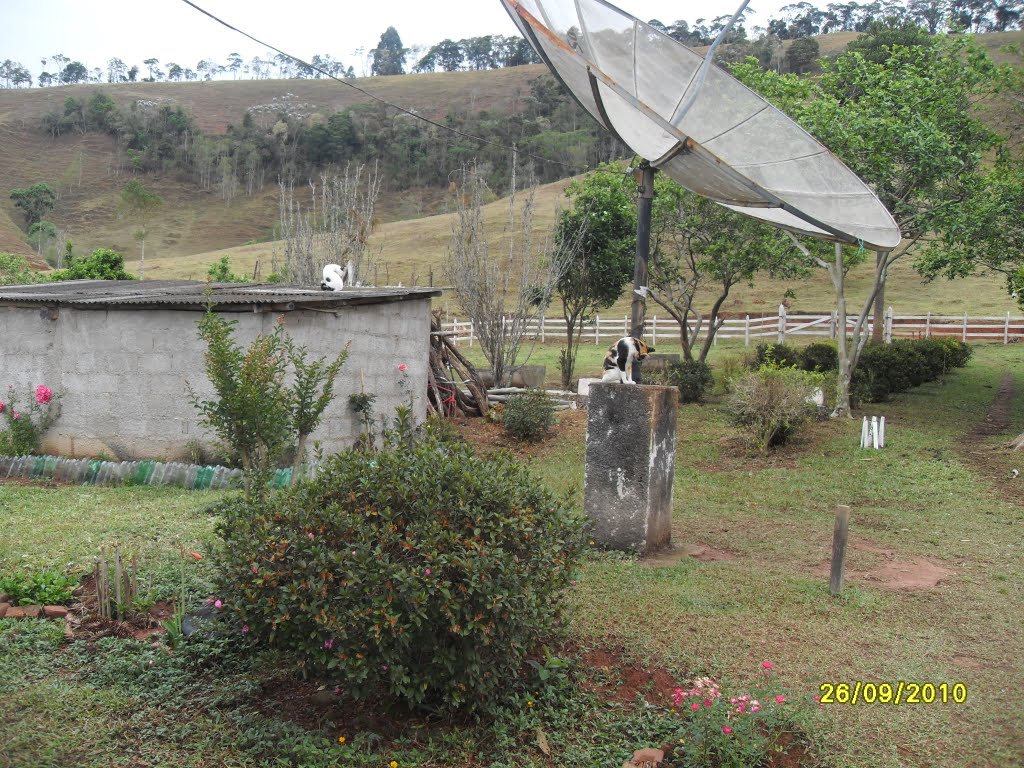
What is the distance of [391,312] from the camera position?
43.7 ft

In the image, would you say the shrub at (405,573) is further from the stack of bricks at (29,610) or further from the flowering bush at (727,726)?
the stack of bricks at (29,610)

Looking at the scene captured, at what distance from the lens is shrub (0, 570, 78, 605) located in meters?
5.68

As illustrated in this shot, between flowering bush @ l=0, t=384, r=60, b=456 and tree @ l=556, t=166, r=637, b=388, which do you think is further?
tree @ l=556, t=166, r=637, b=388

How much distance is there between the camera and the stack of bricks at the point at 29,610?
549 centimetres

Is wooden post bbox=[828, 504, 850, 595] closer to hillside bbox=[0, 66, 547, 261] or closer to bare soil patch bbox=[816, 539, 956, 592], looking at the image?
bare soil patch bbox=[816, 539, 956, 592]

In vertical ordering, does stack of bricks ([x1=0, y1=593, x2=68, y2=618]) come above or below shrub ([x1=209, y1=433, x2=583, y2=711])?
below

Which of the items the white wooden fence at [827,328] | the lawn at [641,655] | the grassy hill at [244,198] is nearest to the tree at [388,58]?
the grassy hill at [244,198]

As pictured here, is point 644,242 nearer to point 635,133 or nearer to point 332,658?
point 635,133

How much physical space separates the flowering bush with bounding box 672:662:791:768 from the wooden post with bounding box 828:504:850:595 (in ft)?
7.75

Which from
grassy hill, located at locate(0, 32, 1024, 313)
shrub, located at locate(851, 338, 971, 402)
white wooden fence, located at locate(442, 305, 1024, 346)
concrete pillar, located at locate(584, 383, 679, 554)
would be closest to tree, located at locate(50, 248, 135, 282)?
grassy hill, located at locate(0, 32, 1024, 313)

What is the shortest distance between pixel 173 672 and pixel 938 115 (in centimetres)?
1809

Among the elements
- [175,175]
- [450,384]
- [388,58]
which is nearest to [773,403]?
[450,384]
